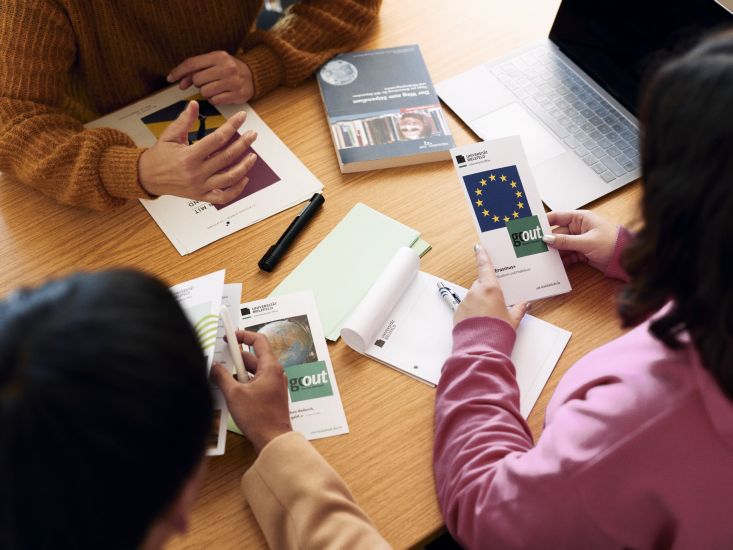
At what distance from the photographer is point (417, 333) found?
1.00 metres

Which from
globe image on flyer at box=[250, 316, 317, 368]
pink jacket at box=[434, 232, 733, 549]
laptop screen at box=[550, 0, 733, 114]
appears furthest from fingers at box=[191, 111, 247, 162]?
laptop screen at box=[550, 0, 733, 114]

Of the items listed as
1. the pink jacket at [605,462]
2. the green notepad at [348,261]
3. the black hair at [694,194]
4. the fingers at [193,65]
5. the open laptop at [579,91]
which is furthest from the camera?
the fingers at [193,65]

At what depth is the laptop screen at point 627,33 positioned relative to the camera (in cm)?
108

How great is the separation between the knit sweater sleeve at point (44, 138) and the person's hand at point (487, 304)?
1.87 ft

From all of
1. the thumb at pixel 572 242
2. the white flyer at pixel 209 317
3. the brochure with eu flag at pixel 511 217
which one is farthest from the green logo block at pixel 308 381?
the thumb at pixel 572 242

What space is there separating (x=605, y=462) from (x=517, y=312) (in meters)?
0.32

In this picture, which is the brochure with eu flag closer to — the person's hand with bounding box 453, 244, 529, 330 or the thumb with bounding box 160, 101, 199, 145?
the person's hand with bounding box 453, 244, 529, 330

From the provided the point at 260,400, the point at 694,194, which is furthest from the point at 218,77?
the point at 694,194

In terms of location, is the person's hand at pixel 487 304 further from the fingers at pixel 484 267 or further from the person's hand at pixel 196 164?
the person's hand at pixel 196 164

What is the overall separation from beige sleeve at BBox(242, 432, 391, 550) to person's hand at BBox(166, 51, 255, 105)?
2.29ft

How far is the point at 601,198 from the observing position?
46.0 inches

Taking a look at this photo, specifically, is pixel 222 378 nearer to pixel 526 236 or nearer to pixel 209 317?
pixel 209 317

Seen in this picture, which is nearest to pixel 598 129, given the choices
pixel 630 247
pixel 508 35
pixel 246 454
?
pixel 508 35

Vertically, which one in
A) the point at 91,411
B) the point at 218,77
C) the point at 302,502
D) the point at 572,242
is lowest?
the point at 302,502
